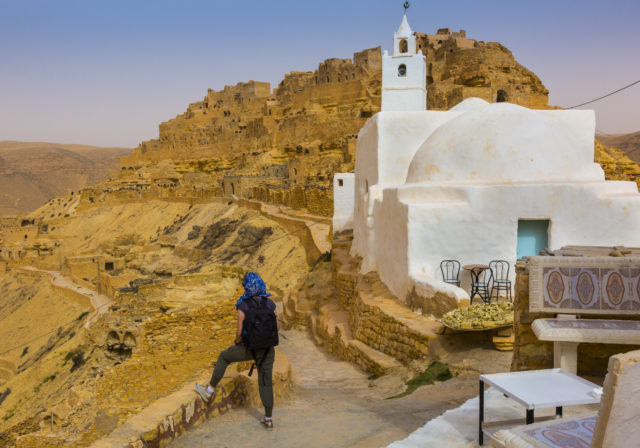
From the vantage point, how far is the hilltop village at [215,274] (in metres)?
6.60

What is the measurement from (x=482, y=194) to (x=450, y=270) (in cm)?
133

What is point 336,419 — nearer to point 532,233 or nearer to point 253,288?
point 253,288

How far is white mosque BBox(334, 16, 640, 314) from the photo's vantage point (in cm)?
873

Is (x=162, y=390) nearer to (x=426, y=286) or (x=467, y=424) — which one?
(x=426, y=286)

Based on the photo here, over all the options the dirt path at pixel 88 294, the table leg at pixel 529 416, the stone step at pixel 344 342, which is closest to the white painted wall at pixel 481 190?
the stone step at pixel 344 342

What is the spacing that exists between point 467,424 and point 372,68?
4516 centimetres

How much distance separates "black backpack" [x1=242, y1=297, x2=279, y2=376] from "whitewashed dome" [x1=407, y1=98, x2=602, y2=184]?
597 centimetres

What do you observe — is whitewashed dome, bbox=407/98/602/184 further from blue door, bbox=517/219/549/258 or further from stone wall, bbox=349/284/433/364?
stone wall, bbox=349/284/433/364

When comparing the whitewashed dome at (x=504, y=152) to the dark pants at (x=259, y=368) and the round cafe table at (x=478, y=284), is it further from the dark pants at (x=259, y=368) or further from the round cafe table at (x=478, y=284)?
the dark pants at (x=259, y=368)

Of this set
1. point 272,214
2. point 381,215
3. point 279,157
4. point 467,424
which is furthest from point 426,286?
point 279,157

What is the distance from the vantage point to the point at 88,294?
19.7 metres

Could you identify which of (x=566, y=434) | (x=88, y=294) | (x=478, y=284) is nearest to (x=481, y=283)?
(x=478, y=284)

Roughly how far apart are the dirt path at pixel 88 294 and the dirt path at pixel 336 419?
422 inches

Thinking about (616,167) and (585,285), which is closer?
(585,285)
